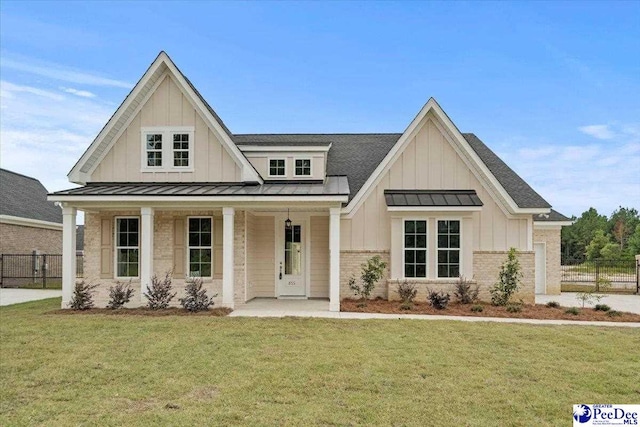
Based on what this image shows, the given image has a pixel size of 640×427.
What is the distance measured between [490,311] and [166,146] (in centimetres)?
1120

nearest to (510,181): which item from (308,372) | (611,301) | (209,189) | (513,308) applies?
(611,301)

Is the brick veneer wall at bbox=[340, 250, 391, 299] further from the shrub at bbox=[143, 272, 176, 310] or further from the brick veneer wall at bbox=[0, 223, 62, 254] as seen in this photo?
the brick veneer wall at bbox=[0, 223, 62, 254]

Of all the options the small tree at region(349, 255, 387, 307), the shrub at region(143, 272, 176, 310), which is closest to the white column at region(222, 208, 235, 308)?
the shrub at region(143, 272, 176, 310)

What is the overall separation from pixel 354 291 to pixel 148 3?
39.5 feet

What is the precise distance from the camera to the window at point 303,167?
16.0 m

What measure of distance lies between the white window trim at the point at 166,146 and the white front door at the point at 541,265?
1392 cm

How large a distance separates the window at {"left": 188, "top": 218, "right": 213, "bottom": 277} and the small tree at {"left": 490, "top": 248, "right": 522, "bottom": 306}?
9.13 metres

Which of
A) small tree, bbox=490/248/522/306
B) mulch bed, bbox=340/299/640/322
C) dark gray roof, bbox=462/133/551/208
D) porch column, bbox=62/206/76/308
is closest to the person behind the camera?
mulch bed, bbox=340/299/640/322

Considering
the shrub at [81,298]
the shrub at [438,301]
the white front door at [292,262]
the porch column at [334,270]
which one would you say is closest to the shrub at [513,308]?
the shrub at [438,301]

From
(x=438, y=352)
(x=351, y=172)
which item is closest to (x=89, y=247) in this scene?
(x=351, y=172)

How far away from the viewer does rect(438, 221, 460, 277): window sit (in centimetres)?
1460

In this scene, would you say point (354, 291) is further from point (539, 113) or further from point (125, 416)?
point (539, 113)

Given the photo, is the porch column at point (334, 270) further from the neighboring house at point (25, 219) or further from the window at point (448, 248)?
the neighboring house at point (25, 219)

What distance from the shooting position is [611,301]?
16.9m
